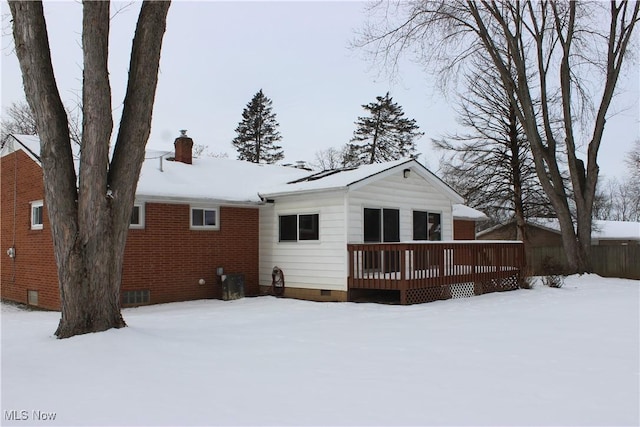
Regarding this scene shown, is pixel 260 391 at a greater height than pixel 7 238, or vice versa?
pixel 7 238

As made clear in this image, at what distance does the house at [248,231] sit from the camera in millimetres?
12461

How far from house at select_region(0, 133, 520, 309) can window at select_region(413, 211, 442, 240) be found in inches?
1.2

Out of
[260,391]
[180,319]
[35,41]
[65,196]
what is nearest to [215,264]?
[180,319]

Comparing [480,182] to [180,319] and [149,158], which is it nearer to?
[149,158]

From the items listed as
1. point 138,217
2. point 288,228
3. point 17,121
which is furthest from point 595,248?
point 17,121

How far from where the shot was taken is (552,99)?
2581 cm

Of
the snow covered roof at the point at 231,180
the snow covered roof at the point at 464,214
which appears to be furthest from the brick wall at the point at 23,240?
the snow covered roof at the point at 464,214

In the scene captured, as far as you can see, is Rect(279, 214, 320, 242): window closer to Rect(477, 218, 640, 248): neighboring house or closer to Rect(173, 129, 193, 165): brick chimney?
Rect(173, 129, 193, 165): brick chimney

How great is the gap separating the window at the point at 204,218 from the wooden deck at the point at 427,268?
13.1 ft

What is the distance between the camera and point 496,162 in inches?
1069

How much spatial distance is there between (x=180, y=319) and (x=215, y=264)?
4324 mm

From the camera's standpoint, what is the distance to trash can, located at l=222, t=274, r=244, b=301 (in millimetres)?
13648

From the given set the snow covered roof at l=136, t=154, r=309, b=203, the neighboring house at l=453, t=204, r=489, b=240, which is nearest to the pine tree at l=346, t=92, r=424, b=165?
the neighboring house at l=453, t=204, r=489, b=240

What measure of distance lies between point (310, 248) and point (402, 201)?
9.82 ft
